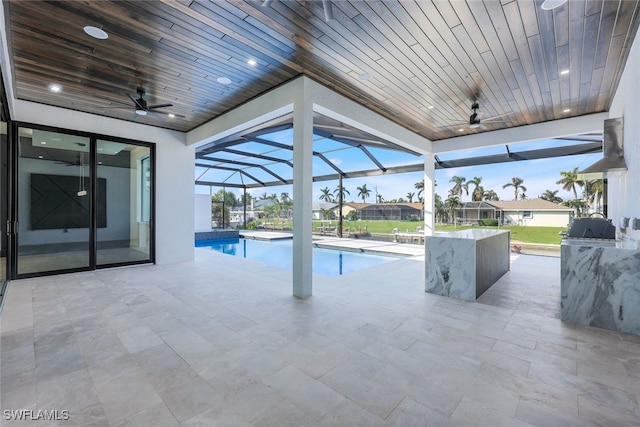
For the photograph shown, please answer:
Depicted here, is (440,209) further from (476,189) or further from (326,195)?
(326,195)

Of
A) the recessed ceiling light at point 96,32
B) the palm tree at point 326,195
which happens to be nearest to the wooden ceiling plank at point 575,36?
the recessed ceiling light at point 96,32

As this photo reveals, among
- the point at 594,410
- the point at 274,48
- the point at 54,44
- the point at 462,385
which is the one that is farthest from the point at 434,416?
the point at 54,44

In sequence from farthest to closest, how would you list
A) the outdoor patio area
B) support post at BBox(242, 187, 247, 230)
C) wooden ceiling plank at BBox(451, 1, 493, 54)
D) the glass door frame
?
support post at BBox(242, 187, 247, 230) < the glass door frame < wooden ceiling plank at BBox(451, 1, 493, 54) < the outdoor patio area

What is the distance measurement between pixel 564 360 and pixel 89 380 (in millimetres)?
3666

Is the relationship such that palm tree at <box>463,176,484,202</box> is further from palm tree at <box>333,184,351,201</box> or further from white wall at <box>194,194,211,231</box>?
white wall at <box>194,194,211,231</box>

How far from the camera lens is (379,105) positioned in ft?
16.7

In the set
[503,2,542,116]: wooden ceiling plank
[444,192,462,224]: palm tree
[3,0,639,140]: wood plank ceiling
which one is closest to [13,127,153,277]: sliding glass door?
[3,0,639,140]: wood plank ceiling

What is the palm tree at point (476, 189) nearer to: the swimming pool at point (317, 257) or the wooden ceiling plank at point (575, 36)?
the swimming pool at point (317, 257)

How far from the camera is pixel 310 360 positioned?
A: 2.23 metres

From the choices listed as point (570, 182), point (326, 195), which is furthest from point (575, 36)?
point (326, 195)

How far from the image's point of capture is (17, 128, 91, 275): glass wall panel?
478 cm

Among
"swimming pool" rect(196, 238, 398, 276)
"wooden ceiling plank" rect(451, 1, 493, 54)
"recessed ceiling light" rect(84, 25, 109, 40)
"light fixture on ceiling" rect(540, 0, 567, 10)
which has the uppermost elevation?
"wooden ceiling plank" rect(451, 1, 493, 54)

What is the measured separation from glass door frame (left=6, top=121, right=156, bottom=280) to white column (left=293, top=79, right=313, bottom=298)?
3.97m

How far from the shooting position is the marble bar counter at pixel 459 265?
380cm
